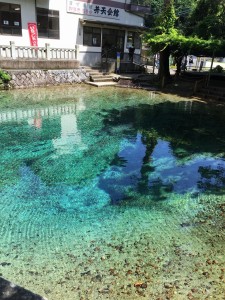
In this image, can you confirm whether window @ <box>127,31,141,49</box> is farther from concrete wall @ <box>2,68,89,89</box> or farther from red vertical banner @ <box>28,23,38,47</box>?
red vertical banner @ <box>28,23,38,47</box>

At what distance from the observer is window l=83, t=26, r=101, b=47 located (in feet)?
73.8

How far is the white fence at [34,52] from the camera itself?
16567 mm

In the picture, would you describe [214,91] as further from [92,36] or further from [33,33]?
[33,33]

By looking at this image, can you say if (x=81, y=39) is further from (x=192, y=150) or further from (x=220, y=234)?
(x=220, y=234)

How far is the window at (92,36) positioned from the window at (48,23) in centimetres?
273

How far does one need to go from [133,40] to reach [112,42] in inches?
101

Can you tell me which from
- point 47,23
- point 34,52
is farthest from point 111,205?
point 47,23

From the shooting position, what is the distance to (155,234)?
5.44 m

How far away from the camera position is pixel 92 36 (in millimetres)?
22891

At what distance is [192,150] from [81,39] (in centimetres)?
1624

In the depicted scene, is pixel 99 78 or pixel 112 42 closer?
pixel 99 78

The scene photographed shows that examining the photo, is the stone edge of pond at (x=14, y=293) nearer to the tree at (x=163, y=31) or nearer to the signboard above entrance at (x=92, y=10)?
the tree at (x=163, y=31)

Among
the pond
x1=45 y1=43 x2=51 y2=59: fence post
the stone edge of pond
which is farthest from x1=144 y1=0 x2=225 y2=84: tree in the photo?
the stone edge of pond

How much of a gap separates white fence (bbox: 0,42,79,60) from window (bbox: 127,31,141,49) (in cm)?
789
